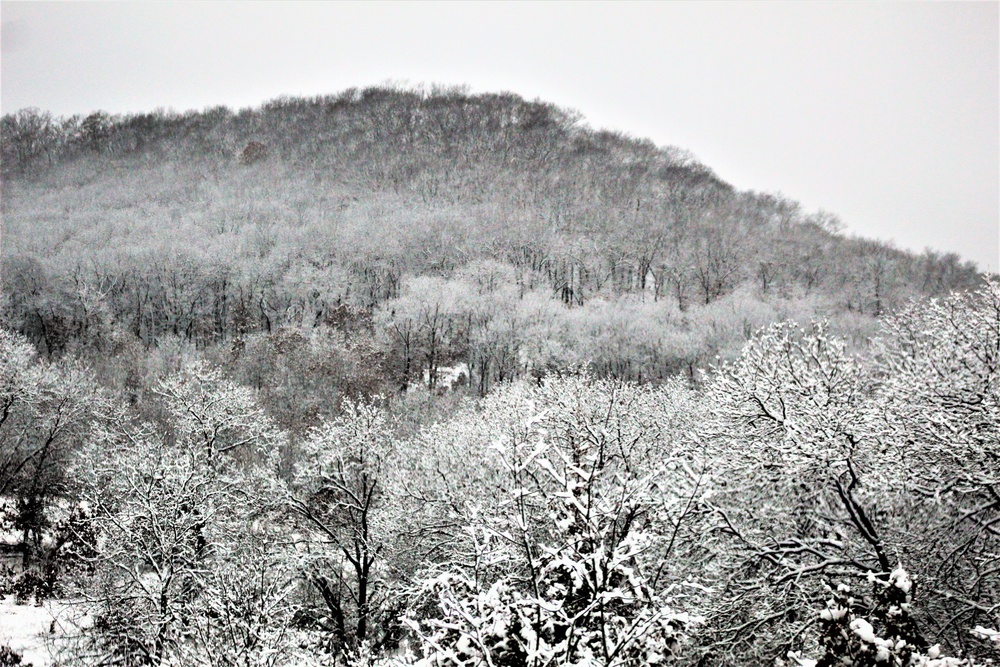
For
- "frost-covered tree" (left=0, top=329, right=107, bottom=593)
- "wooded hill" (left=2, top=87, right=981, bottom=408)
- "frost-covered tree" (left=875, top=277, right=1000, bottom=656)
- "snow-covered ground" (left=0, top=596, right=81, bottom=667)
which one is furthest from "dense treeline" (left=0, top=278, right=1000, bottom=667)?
"wooded hill" (left=2, top=87, right=981, bottom=408)

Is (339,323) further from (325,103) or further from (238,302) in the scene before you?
(325,103)

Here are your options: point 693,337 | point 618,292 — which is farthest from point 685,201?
point 693,337

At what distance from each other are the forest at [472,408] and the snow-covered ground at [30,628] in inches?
15.5

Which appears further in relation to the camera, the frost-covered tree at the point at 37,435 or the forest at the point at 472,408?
the frost-covered tree at the point at 37,435

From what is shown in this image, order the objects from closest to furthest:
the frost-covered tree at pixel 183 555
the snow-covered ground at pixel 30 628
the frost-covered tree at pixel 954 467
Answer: the frost-covered tree at pixel 954 467, the frost-covered tree at pixel 183 555, the snow-covered ground at pixel 30 628

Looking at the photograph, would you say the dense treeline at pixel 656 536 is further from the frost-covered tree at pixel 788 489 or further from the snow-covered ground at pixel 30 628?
the snow-covered ground at pixel 30 628

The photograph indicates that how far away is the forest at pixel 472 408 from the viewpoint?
24.9 feet

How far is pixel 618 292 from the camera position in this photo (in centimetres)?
7100

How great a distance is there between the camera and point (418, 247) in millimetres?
77812

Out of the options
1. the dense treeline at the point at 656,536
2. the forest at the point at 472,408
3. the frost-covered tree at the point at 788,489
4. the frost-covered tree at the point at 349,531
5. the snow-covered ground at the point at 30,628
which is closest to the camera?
the dense treeline at the point at 656,536

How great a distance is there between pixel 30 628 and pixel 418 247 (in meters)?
66.3

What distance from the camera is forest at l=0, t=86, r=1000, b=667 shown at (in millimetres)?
7582

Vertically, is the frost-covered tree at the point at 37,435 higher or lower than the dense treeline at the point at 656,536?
lower

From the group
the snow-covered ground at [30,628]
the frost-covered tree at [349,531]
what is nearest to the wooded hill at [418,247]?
the frost-covered tree at [349,531]
